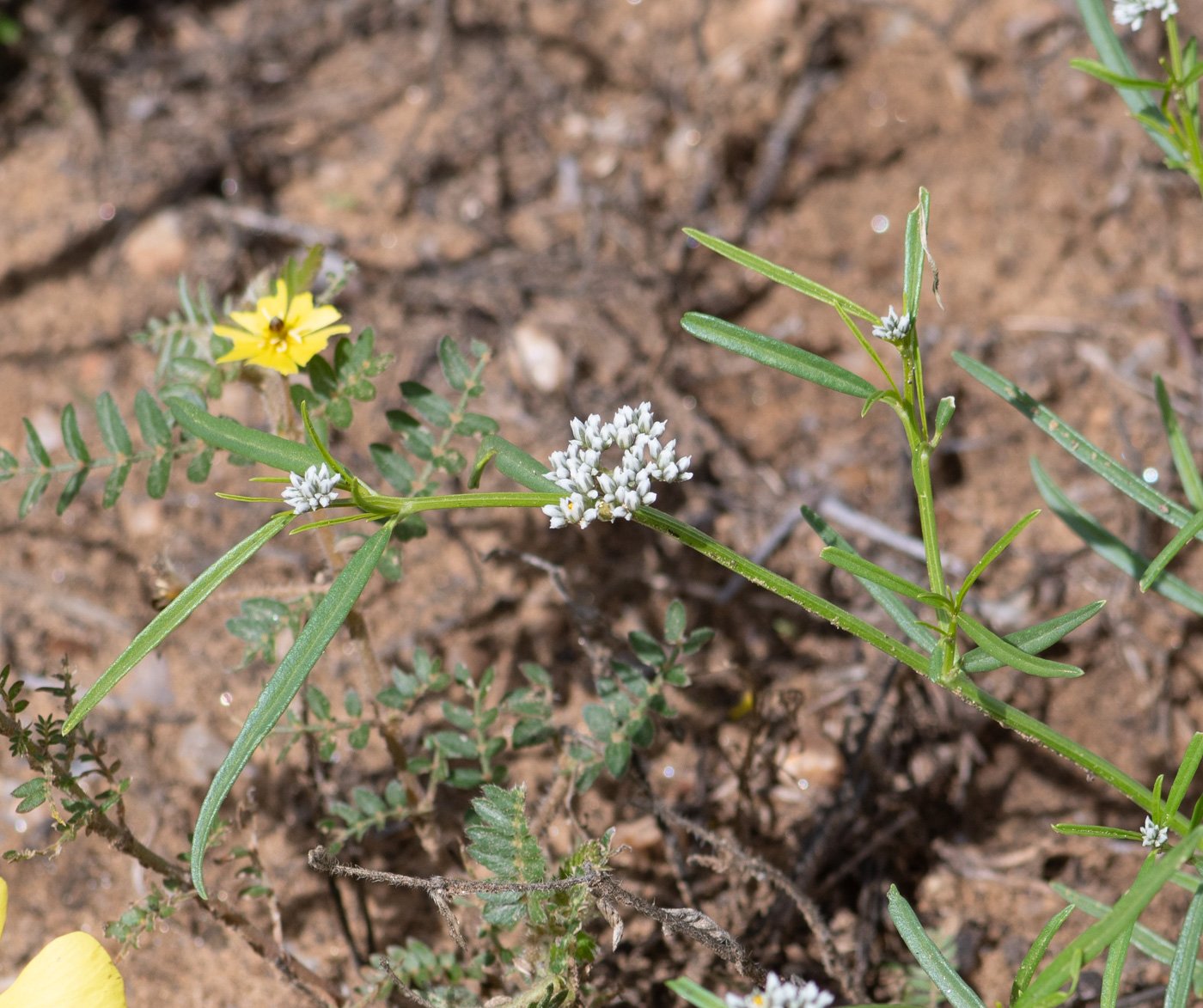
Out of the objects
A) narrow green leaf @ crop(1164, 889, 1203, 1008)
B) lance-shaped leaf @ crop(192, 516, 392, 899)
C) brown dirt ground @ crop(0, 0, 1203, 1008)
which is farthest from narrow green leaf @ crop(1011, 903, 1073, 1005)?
lance-shaped leaf @ crop(192, 516, 392, 899)

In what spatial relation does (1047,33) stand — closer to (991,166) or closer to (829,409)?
(991,166)

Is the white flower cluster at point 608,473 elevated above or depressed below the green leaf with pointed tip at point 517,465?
above

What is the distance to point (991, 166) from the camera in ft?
10.3

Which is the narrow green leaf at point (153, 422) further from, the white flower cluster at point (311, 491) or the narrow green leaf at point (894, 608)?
the narrow green leaf at point (894, 608)

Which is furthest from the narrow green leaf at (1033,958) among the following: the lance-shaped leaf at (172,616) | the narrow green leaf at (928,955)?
the lance-shaped leaf at (172,616)

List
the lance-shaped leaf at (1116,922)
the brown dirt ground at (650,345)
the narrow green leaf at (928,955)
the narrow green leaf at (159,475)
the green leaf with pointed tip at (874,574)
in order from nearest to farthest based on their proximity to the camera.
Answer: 1. the lance-shaped leaf at (1116,922)
2. the green leaf with pointed tip at (874,574)
3. the narrow green leaf at (928,955)
4. the narrow green leaf at (159,475)
5. the brown dirt ground at (650,345)

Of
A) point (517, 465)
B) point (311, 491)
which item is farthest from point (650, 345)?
point (311, 491)

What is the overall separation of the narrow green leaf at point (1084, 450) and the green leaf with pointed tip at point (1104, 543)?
0.14m

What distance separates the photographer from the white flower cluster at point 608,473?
4.26 feet

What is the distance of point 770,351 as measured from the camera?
57.9 inches

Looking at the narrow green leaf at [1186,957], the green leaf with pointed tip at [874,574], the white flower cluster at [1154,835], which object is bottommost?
the narrow green leaf at [1186,957]

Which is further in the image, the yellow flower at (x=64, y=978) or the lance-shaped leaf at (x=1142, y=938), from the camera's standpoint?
the lance-shaped leaf at (x=1142, y=938)

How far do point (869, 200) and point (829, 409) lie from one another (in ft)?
2.43

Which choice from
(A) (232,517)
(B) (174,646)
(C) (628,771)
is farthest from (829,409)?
(B) (174,646)
